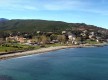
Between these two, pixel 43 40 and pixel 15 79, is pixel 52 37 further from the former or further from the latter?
pixel 15 79

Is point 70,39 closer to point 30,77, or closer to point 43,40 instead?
point 43,40

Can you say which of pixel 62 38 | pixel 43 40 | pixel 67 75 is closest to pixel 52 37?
pixel 62 38

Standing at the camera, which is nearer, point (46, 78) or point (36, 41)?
point (46, 78)

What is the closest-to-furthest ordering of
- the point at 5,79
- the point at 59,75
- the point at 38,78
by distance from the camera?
the point at 5,79, the point at 38,78, the point at 59,75

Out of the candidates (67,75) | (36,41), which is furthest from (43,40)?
(67,75)

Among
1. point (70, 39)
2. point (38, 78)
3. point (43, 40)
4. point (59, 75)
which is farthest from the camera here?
point (70, 39)

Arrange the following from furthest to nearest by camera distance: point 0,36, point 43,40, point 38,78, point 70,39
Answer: point 70,39, point 0,36, point 43,40, point 38,78

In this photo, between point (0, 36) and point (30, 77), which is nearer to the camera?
point (30, 77)

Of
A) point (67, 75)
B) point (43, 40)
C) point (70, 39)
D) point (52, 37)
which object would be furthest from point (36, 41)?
point (67, 75)

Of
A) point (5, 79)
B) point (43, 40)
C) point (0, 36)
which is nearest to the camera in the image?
point (5, 79)
